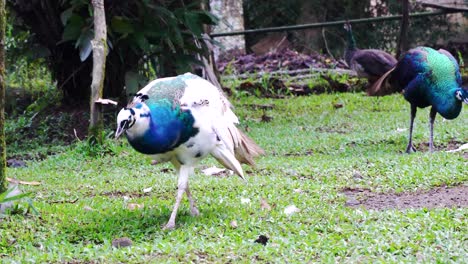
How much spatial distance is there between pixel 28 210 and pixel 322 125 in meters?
6.12

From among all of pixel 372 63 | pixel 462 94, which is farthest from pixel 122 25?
pixel 462 94

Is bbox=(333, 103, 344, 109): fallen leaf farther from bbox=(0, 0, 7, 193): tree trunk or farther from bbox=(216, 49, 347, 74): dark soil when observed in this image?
bbox=(0, 0, 7, 193): tree trunk

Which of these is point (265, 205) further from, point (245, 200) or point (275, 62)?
point (275, 62)

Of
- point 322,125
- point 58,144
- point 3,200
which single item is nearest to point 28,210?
point 3,200

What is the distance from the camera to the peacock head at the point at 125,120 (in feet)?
16.1

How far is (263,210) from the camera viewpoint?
5773 mm

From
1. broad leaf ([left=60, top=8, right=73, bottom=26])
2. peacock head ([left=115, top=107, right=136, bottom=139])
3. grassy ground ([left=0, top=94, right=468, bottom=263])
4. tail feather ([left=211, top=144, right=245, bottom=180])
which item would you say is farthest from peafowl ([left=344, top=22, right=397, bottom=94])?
peacock head ([left=115, top=107, right=136, bottom=139])

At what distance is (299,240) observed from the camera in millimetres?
4906

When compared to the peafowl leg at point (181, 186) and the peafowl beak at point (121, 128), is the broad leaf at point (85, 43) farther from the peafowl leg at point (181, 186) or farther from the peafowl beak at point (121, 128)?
the peafowl beak at point (121, 128)

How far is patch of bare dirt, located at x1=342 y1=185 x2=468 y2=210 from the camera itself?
19.5 feet

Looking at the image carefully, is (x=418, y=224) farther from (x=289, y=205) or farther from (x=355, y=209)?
(x=289, y=205)

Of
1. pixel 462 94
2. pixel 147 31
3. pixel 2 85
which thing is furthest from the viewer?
pixel 147 31

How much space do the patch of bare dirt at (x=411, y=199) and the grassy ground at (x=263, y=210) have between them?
14 centimetres

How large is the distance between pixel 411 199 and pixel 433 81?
8.64 feet
